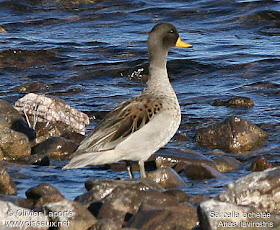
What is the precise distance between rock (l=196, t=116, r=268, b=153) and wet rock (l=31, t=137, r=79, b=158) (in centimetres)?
181

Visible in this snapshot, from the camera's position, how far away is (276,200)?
20.5 ft

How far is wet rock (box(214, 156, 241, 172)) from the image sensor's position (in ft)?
26.7

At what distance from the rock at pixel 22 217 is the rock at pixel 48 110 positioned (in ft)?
13.2

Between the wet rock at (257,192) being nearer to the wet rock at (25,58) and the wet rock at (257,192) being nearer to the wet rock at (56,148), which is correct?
the wet rock at (56,148)

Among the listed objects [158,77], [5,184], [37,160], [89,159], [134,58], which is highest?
[158,77]

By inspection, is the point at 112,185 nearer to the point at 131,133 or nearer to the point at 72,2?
the point at 131,133

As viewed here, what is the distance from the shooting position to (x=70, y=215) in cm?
573

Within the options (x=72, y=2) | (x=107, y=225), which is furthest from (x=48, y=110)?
(x=72, y=2)

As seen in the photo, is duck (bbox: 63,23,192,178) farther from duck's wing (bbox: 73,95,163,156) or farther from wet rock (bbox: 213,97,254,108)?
wet rock (bbox: 213,97,254,108)

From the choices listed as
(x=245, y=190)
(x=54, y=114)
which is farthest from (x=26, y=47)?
(x=245, y=190)

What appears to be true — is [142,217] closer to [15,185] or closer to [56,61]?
[15,185]

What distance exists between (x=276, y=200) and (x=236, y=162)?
2157 mm

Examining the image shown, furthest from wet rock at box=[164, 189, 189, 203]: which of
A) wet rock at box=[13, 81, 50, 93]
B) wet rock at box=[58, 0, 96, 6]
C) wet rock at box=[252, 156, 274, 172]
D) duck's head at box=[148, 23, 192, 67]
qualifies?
wet rock at box=[58, 0, 96, 6]

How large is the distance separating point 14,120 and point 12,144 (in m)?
0.73
